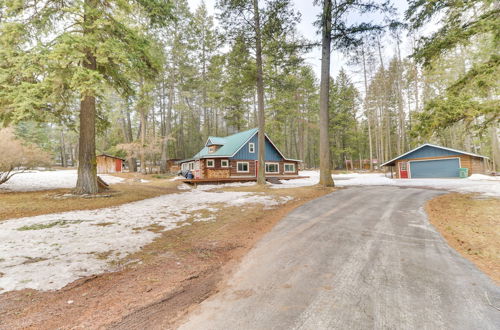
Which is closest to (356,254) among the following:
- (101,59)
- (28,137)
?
(101,59)

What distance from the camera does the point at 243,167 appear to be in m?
23.2

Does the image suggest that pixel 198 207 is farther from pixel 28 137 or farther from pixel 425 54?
pixel 28 137

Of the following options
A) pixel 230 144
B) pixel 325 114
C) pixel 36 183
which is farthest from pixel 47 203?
pixel 230 144

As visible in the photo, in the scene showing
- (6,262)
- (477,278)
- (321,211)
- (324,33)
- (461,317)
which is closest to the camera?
(461,317)

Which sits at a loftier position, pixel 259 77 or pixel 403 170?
pixel 259 77

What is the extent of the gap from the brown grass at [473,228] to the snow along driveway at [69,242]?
234 inches

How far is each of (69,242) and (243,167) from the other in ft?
63.3

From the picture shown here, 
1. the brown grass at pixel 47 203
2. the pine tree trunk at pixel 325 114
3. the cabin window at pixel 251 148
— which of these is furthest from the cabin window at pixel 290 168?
the brown grass at pixel 47 203

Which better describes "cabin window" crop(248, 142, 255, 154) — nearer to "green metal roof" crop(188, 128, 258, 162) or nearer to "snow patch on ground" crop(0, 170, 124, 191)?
"green metal roof" crop(188, 128, 258, 162)

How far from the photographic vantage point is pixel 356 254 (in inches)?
143

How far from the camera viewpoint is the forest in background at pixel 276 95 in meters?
10.2

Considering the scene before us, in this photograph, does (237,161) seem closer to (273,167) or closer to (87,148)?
(273,167)

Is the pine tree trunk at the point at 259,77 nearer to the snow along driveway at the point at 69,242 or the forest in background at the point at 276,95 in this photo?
the forest in background at the point at 276,95

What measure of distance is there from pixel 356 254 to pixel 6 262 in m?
5.93
